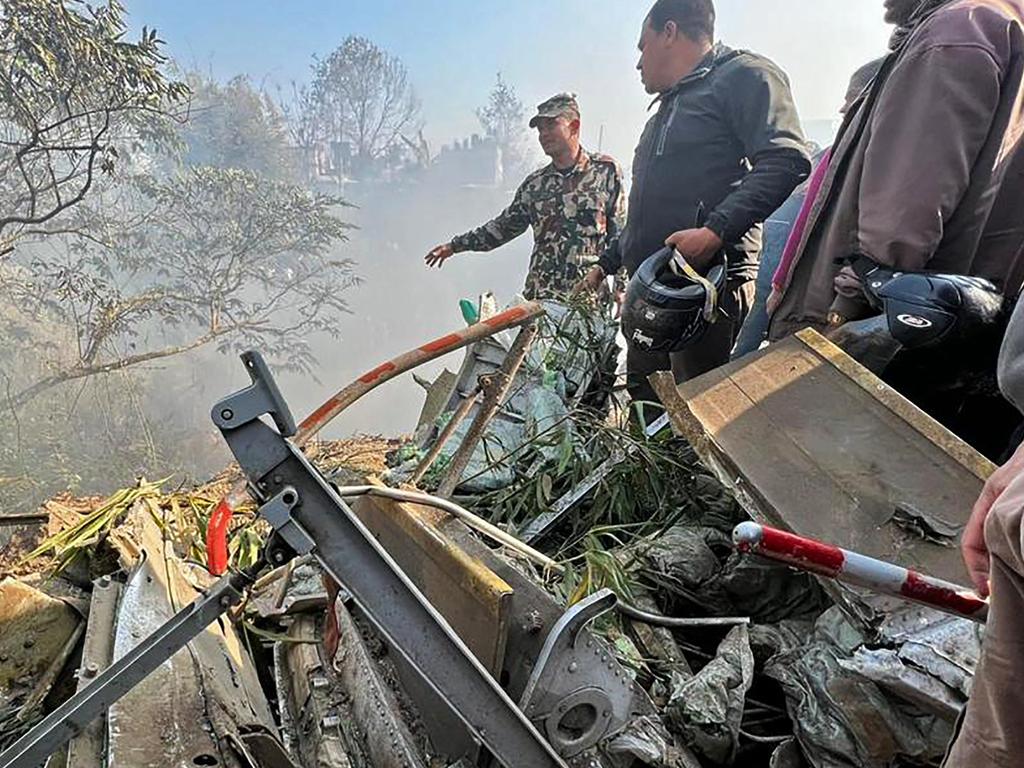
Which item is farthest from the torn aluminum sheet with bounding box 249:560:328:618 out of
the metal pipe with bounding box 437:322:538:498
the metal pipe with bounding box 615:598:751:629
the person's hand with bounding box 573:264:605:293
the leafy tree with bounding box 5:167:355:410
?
the leafy tree with bounding box 5:167:355:410

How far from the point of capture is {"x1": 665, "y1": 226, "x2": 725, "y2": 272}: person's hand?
117 inches

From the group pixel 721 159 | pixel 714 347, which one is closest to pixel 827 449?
pixel 714 347

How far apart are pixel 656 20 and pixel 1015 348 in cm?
308

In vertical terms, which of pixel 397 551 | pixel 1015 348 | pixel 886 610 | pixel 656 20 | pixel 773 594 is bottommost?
pixel 773 594

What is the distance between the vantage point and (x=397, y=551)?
1731mm

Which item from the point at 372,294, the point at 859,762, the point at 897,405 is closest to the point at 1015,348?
the point at 859,762

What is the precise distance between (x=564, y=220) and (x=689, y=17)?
178cm

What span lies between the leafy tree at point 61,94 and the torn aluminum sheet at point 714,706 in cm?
890

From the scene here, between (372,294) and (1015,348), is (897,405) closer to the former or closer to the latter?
(1015,348)

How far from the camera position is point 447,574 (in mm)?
1536

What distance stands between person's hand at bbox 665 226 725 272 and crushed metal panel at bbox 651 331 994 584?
29.1 inches

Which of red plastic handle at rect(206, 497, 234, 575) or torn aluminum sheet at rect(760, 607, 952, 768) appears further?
red plastic handle at rect(206, 497, 234, 575)

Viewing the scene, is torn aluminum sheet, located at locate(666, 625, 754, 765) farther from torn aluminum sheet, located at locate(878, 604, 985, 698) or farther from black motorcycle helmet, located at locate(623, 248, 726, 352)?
black motorcycle helmet, located at locate(623, 248, 726, 352)

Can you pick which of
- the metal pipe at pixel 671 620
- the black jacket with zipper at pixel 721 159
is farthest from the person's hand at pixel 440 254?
the metal pipe at pixel 671 620
